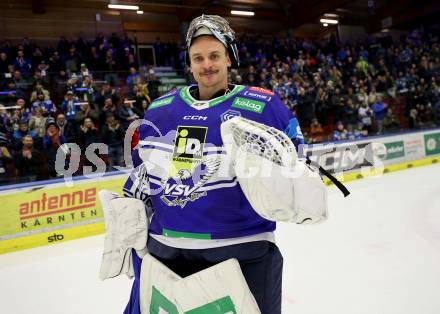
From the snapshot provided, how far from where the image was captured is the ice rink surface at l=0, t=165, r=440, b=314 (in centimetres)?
241

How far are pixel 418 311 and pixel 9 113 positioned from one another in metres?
5.45

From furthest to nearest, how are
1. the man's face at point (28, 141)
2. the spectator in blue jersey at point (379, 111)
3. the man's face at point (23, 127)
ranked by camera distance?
1. the spectator in blue jersey at point (379, 111)
2. the man's face at point (23, 127)
3. the man's face at point (28, 141)

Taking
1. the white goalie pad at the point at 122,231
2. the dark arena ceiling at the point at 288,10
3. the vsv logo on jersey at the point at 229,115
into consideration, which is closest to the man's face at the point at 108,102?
the white goalie pad at the point at 122,231

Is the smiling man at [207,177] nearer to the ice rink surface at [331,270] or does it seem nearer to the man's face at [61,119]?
the ice rink surface at [331,270]

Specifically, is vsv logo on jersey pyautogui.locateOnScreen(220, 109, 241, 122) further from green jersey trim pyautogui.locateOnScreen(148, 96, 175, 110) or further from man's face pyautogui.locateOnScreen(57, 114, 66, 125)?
man's face pyautogui.locateOnScreen(57, 114, 66, 125)

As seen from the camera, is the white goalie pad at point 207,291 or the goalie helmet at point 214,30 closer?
the white goalie pad at point 207,291

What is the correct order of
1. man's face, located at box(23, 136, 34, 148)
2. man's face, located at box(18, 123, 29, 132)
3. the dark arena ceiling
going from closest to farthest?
1. man's face, located at box(23, 136, 34, 148)
2. man's face, located at box(18, 123, 29, 132)
3. the dark arena ceiling

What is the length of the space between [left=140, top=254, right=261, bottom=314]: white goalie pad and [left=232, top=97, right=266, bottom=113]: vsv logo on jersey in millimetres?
434

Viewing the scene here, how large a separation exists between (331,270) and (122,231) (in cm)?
204

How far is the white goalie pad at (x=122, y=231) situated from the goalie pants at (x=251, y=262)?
0.12m

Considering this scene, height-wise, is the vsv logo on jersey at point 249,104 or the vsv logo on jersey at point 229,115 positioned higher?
the vsv logo on jersey at point 249,104

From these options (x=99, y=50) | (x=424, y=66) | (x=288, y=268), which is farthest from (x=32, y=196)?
(x=424, y=66)

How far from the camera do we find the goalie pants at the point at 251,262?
111cm

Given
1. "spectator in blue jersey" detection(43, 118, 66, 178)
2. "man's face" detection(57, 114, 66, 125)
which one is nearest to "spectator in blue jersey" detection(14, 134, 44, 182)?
"spectator in blue jersey" detection(43, 118, 66, 178)
